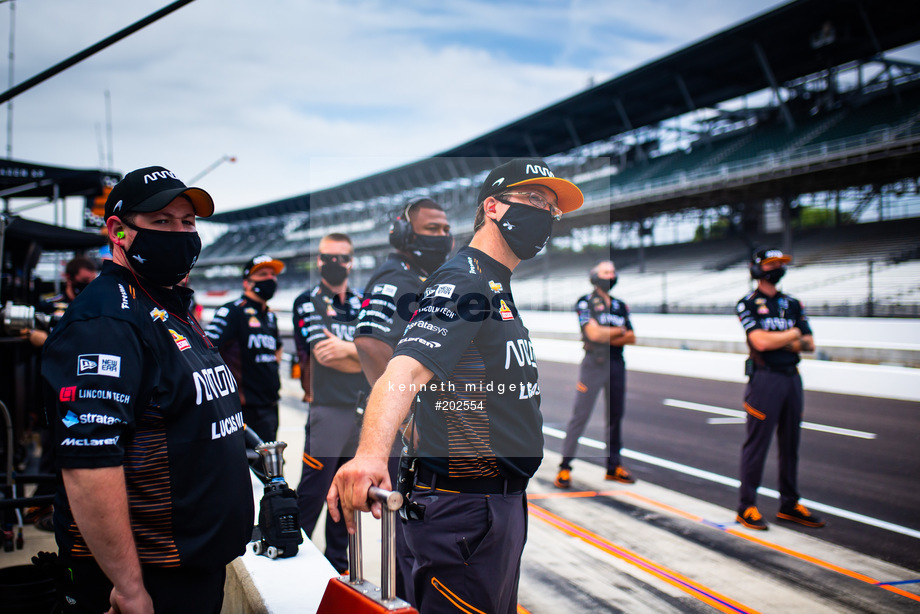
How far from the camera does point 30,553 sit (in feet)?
13.0

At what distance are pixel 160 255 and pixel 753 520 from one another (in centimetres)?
476

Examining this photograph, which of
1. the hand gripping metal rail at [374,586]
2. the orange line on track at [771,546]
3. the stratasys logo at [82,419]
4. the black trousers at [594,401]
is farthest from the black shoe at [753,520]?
the stratasys logo at [82,419]

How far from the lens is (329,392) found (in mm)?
4293

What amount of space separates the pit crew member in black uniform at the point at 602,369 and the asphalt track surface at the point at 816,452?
0.45 meters

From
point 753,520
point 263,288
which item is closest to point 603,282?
point 753,520

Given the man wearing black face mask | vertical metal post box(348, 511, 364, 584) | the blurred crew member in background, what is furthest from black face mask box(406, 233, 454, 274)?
the blurred crew member in background

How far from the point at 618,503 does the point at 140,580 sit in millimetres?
4525

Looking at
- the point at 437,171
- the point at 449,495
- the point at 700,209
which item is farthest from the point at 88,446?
the point at 700,209

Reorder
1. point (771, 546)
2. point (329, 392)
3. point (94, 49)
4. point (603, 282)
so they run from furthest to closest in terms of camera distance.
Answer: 1. point (603, 282)
2. point (771, 546)
3. point (329, 392)
4. point (94, 49)

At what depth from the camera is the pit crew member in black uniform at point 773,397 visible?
486 centimetres

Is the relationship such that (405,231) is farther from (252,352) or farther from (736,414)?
(736,414)

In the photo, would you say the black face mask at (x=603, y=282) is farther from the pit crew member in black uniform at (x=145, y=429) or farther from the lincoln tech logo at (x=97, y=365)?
the lincoln tech logo at (x=97, y=365)

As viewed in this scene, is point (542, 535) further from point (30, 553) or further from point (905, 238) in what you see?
point (905, 238)

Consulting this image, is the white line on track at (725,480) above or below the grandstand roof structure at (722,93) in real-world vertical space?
below
